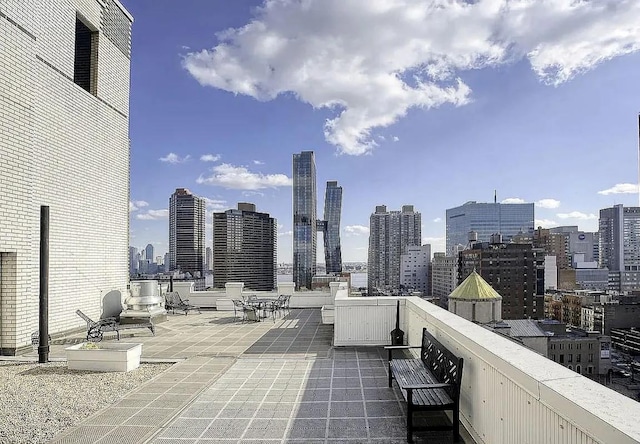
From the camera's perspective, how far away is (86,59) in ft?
41.3

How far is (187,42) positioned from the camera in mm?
15133

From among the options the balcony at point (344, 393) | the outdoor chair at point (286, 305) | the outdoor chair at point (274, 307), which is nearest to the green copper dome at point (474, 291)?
the outdoor chair at point (286, 305)

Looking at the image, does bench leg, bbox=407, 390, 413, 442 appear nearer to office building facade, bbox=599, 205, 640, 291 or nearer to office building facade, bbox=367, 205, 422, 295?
office building facade, bbox=367, 205, 422, 295

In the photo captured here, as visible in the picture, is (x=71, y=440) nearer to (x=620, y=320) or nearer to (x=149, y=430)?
(x=149, y=430)

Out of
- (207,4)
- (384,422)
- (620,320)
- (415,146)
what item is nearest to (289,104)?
(207,4)

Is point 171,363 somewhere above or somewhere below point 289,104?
below

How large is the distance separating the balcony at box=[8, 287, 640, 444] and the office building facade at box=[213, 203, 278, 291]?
56736 millimetres

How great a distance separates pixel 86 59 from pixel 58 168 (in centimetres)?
389

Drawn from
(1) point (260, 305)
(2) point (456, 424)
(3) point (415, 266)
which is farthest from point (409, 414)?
(3) point (415, 266)

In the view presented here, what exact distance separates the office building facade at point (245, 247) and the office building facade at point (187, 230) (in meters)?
11.1

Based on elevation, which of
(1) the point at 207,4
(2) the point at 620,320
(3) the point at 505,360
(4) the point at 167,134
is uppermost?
(1) the point at 207,4

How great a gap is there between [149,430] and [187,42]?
13.7 meters

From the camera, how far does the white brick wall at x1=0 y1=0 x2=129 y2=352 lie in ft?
29.2

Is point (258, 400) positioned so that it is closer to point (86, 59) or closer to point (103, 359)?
point (103, 359)
